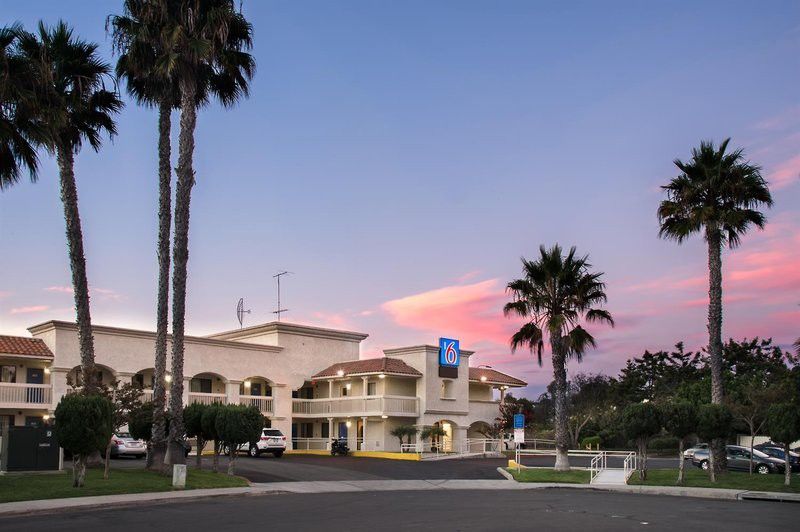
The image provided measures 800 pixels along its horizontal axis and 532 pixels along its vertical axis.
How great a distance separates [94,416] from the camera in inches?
974

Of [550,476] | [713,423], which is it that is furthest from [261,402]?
[713,423]

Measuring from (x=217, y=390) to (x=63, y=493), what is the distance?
89.0ft

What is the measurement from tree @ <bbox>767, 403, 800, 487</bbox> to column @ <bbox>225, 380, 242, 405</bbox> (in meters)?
29.5

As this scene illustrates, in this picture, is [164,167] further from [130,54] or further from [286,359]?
[286,359]

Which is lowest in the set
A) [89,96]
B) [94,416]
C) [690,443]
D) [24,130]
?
[690,443]

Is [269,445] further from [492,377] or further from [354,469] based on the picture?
[492,377]

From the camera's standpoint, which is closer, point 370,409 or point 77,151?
point 77,151

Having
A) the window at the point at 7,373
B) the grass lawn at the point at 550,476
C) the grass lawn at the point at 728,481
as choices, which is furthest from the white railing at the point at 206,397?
the grass lawn at the point at 728,481

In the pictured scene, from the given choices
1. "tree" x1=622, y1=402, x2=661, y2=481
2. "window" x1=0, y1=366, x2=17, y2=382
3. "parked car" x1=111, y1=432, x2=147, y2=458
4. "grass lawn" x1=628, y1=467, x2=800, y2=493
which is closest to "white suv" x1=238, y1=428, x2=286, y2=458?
"parked car" x1=111, y1=432, x2=147, y2=458

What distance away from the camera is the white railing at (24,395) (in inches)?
1555

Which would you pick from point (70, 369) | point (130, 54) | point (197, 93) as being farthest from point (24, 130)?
point (70, 369)

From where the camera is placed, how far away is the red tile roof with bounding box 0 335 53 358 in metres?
39.9

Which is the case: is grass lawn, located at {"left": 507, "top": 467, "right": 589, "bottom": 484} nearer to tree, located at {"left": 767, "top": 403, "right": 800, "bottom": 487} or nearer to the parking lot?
the parking lot

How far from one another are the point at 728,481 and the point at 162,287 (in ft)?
74.1
